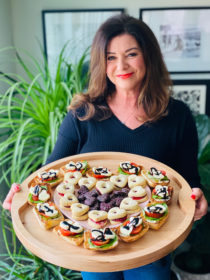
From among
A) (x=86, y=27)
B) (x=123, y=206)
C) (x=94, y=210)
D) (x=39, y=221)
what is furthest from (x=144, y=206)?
(x=86, y=27)

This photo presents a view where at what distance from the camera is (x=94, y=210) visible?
1.17m

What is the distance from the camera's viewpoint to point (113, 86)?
5.67ft

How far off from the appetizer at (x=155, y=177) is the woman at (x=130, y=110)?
174 millimetres

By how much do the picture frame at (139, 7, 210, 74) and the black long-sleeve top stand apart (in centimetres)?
113

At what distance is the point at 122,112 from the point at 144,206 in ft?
1.89

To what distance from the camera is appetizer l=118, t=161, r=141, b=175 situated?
140cm

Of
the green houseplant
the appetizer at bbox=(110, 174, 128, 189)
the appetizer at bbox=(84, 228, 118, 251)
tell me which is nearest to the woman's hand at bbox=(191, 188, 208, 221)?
the appetizer at bbox=(110, 174, 128, 189)

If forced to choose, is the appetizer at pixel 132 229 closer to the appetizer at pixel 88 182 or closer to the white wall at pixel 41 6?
the appetizer at pixel 88 182

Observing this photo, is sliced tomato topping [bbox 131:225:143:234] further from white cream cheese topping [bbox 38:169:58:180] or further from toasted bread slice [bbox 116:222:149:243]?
white cream cheese topping [bbox 38:169:58:180]

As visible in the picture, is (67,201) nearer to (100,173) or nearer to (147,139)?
(100,173)

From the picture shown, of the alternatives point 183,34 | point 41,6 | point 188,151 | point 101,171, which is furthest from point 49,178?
point 183,34

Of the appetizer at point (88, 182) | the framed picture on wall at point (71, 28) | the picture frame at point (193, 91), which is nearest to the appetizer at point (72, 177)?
the appetizer at point (88, 182)

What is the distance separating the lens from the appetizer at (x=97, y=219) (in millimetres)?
1111

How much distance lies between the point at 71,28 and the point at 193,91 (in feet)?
3.75
